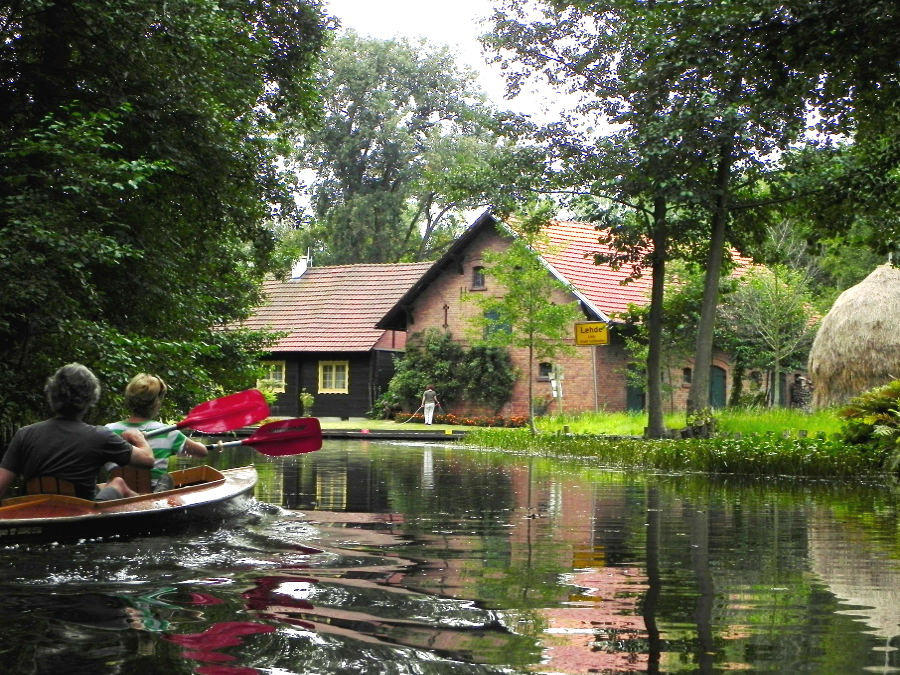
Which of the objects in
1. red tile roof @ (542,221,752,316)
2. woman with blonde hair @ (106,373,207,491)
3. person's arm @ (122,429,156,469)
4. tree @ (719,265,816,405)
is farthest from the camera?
red tile roof @ (542,221,752,316)

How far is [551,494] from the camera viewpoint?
16094mm

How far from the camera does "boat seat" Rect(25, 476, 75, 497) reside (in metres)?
8.91

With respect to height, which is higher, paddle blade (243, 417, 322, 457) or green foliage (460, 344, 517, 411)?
green foliage (460, 344, 517, 411)

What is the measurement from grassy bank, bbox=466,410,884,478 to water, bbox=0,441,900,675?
5099mm

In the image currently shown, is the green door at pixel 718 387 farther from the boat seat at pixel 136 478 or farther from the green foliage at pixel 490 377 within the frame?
the boat seat at pixel 136 478

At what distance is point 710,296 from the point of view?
25.6 meters

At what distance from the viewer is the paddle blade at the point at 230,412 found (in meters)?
12.3

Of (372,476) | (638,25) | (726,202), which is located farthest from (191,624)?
(726,202)

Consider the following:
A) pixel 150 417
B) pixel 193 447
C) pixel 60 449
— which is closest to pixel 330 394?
pixel 193 447

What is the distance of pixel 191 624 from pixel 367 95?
60.1 metres

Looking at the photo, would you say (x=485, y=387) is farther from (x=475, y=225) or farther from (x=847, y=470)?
(x=847, y=470)

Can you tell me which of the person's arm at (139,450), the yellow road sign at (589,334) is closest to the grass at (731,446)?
the yellow road sign at (589,334)

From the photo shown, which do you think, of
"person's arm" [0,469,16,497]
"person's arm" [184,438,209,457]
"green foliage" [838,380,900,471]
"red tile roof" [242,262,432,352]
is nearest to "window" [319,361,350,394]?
"red tile roof" [242,262,432,352]

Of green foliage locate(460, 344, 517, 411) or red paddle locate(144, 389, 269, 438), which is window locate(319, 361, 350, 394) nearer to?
green foliage locate(460, 344, 517, 411)
